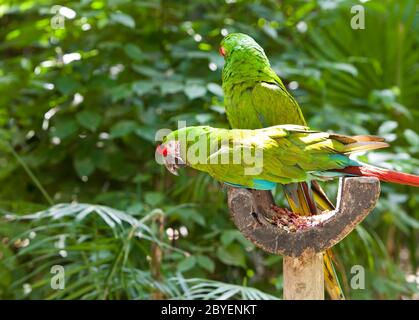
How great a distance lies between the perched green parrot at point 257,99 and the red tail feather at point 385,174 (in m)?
0.20

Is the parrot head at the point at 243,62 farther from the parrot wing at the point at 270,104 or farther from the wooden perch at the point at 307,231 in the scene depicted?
the wooden perch at the point at 307,231

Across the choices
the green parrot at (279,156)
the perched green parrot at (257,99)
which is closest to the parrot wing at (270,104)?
the perched green parrot at (257,99)

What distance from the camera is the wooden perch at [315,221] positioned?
134 centimetres

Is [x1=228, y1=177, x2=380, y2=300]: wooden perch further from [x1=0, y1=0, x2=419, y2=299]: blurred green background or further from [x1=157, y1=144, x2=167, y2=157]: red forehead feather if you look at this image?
[x1=0, y1=0, x2=419, y2=299]: blurred green background

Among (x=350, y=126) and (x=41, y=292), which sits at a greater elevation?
(x=350, y=126)

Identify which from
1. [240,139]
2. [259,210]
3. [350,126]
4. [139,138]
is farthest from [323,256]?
[139,138]

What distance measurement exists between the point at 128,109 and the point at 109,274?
87cm

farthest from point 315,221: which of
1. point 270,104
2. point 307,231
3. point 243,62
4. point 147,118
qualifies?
point 147,118

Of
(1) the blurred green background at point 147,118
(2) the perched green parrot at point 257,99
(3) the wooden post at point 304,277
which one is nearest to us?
(3) the wooden post at point 304,277

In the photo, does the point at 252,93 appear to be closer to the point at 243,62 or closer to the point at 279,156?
the point at 243,62

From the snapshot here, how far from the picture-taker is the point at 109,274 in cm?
193

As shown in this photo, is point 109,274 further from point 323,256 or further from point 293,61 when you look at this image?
point 293,61

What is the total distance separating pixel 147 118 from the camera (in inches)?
95.9

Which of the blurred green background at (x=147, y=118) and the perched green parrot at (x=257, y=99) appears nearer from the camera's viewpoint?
the perched green parrot at (x=257, y=99)
